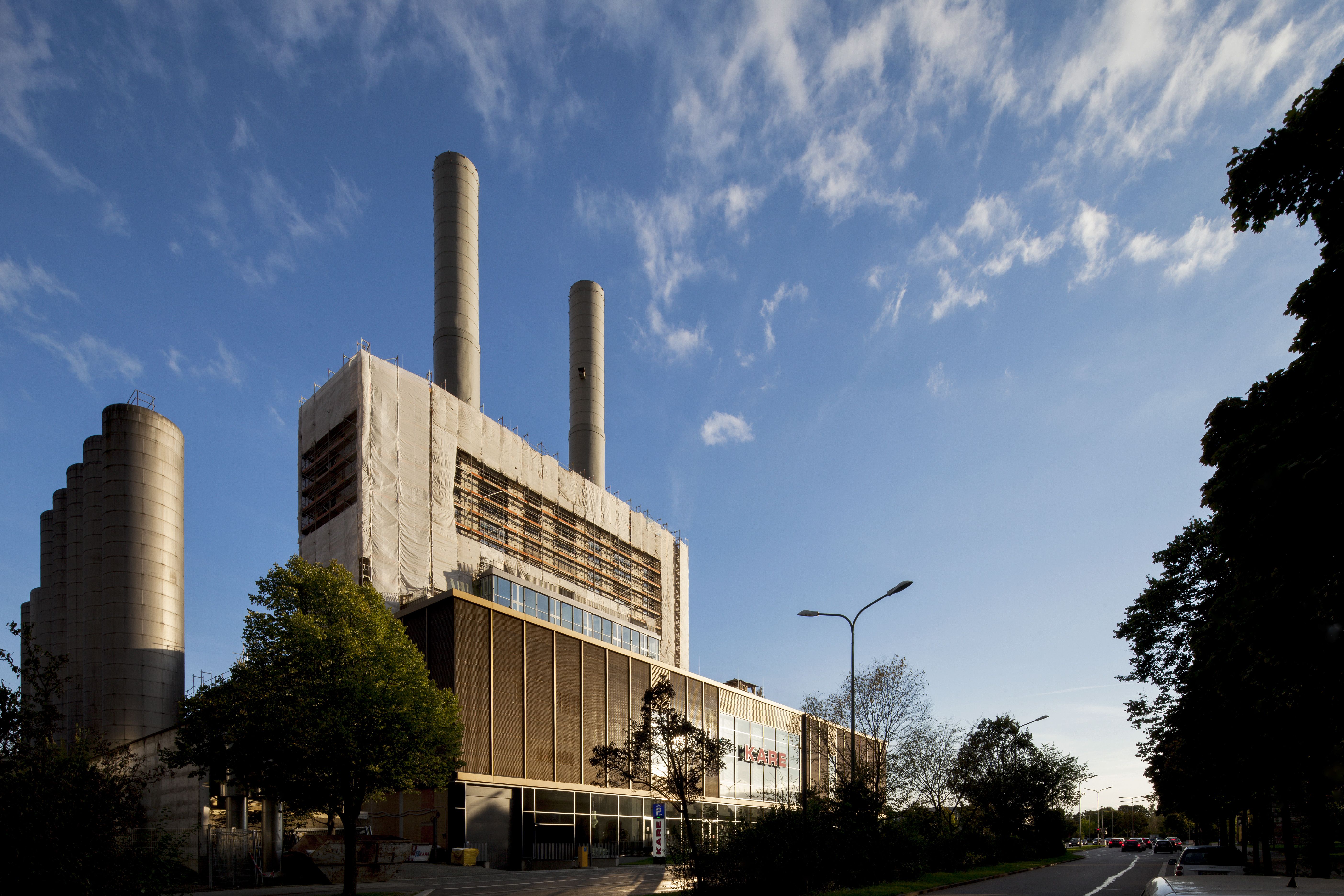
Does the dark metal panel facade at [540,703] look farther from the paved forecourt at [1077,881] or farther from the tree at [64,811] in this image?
the tree at [64,811]

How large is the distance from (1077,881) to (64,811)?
3371 centimetres

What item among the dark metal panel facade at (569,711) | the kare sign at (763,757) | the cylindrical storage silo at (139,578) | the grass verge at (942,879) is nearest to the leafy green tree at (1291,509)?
the grass verge at (942,879)

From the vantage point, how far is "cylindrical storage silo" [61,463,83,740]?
54719mm

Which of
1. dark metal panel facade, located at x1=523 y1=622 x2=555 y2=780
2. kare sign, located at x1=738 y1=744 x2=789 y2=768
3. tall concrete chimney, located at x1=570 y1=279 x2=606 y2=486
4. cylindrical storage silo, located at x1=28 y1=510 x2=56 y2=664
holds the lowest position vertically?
kare sign, located at x1=738 y1=744 x2=789 y2=768

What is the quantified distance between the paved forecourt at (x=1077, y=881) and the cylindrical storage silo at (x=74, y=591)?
49312 millimetres

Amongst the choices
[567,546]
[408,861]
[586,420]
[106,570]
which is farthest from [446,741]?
[586,420]

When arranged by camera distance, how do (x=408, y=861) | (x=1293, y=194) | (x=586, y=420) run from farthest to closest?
A: (x=586, y=420)
(x=408, y=861)
(x=1293, y=194)

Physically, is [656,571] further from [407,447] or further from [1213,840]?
[1213,840]

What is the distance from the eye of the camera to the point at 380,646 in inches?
1176

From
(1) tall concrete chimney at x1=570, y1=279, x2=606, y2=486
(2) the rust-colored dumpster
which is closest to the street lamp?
(2) the rust-colored dumpster

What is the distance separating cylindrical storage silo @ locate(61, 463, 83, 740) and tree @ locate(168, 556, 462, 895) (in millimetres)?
29686

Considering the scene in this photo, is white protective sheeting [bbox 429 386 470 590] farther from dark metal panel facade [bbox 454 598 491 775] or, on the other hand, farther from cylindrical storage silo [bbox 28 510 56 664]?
cylindrical storage silo [bbox 28 510 56 664]

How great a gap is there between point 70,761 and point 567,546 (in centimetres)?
7181

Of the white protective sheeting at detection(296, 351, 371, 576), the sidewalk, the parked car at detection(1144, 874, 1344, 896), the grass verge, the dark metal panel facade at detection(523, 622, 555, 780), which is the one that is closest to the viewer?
the parked car at detection(1144, 874, 1344, 896)
